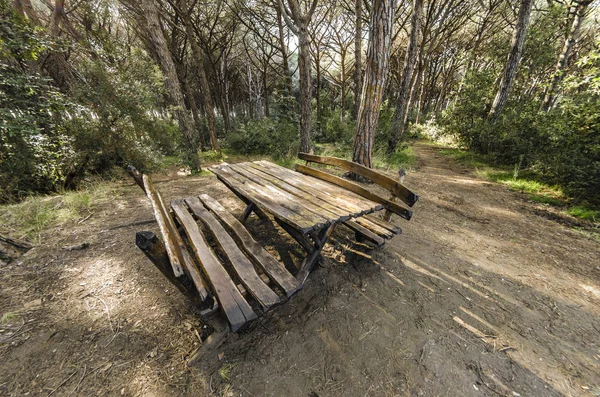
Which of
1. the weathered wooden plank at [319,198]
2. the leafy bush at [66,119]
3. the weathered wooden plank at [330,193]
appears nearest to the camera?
the weathered wooden plank at [319,198]

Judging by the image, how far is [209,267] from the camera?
69.2 inches

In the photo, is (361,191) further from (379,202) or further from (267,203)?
(267,203)

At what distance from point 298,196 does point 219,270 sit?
1077mm

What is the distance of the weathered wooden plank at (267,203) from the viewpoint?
1.76m

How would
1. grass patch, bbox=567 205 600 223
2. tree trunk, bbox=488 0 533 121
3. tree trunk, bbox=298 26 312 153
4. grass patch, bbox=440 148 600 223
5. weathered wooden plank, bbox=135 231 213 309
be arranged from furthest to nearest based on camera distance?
1. tree trunk, bbox=488 0 533 121
2. tree trunk, bbox=298 26 312 153
3. grass patch, bbox=440 148 600 223
4. grass patch, bbox=567 205 600 223
5. weathered wooden plank, bbox=135 231 213 309

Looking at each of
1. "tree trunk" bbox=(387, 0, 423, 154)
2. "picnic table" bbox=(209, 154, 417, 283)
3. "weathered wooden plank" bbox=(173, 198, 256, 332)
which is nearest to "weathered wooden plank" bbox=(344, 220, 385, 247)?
"picnic table" bbox=(209, 154, 417, 283)

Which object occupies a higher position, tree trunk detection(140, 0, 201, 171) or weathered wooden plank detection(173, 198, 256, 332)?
tree trunk detection(140, 0, 201, 171)

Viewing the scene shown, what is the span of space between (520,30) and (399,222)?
31.9 ft

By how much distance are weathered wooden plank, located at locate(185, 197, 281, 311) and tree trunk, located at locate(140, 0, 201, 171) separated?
15.8 feet

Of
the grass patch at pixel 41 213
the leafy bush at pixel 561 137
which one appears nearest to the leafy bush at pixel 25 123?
the grass patch at pixel 41 213

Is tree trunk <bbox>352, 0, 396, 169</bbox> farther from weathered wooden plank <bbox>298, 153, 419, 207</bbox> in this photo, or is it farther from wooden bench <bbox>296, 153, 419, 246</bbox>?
wooden bench <bbox>296, 153, 419, 246</bbox>

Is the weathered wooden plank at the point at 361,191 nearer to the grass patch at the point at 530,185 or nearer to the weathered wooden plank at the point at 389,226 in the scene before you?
the weathered wooden plank at the point at 389,226

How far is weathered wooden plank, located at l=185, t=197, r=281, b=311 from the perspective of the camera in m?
1.50

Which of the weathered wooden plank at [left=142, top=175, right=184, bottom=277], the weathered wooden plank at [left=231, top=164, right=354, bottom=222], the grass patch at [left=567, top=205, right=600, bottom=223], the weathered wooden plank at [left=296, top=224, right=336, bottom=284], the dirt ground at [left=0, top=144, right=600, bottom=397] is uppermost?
the weathered wooden plank at [left=231, top=164, right=354, bottom=222]
